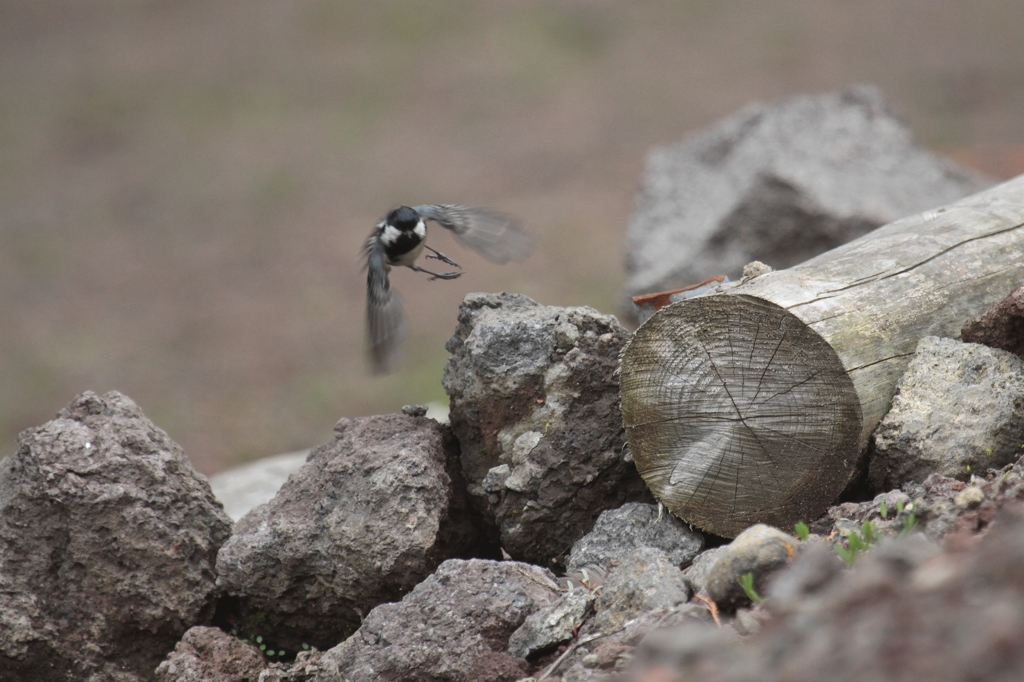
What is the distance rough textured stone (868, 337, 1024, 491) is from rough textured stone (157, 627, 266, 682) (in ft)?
7.09

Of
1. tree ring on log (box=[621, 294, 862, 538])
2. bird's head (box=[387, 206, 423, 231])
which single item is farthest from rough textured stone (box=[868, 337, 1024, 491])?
bird's head (box=[387, 206, 423, 231])

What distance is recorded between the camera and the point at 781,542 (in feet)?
8.38

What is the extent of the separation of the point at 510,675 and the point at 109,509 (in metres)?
1.64

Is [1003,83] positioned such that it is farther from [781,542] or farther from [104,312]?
[781,542]

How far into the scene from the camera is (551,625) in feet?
9.33

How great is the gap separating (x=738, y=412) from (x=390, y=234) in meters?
1.70

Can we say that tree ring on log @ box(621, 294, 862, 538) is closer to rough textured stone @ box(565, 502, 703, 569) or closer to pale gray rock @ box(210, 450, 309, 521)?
rough textured stone @ box(565, 502, 703, 569)

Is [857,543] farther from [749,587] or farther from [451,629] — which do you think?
[451,629]

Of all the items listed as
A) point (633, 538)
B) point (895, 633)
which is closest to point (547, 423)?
point (633, 538)

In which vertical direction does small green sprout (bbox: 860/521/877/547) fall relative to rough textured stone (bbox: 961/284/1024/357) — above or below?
below

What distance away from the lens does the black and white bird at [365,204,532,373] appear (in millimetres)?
3785

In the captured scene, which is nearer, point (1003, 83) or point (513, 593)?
point (513, 593)

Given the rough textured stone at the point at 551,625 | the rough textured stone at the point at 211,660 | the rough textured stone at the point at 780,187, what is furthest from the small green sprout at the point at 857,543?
the rough textured stone at the point at 780,187

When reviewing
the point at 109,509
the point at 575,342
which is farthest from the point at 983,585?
the point at 109,509
